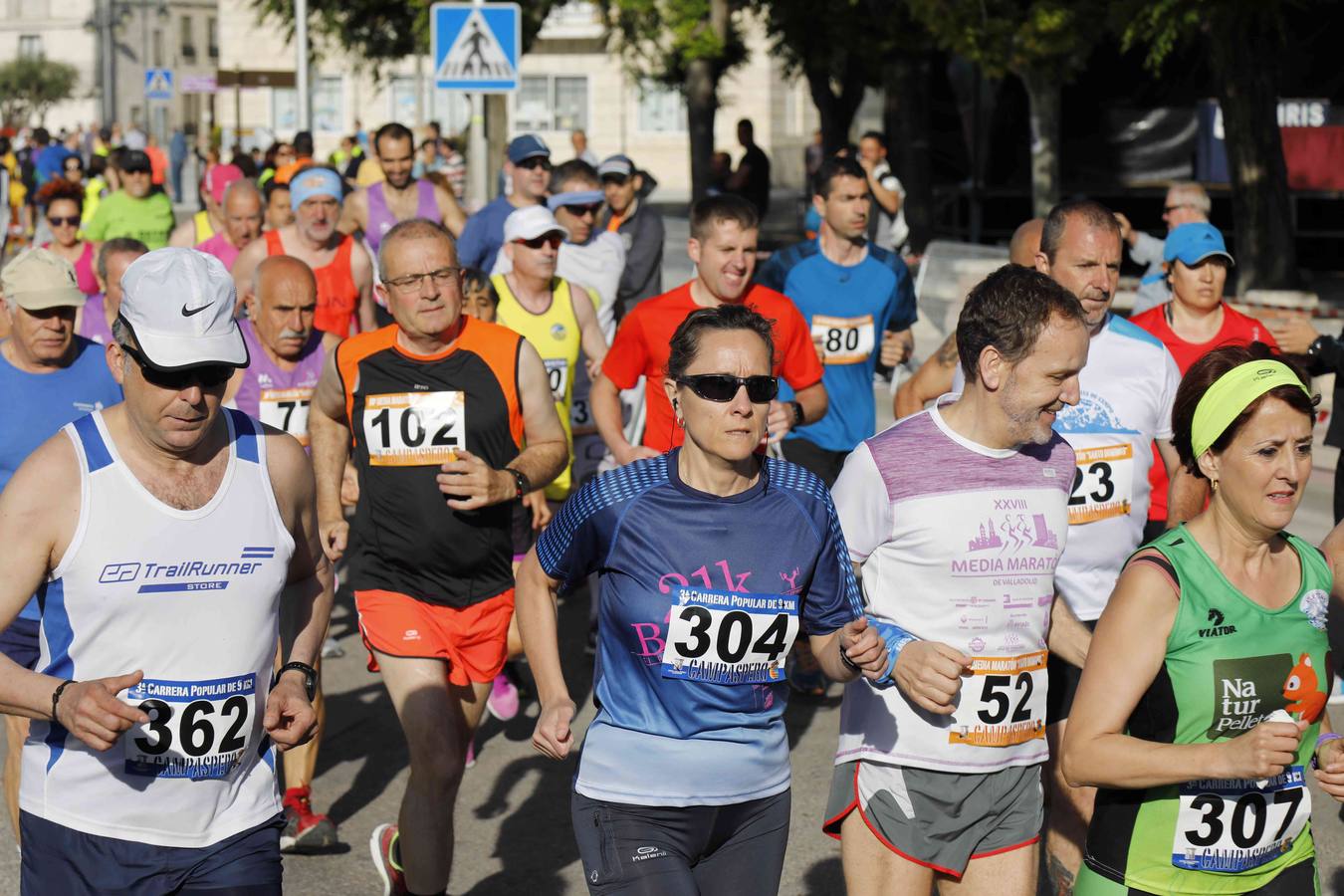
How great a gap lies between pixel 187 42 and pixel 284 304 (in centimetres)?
9430

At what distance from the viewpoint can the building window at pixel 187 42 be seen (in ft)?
312

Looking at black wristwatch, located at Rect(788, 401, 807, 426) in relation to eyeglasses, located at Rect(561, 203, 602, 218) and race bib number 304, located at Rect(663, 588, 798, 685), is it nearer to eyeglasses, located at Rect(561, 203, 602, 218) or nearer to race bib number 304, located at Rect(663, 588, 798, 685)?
race bib number 304, located at Rect(663, 588, 798, 685)

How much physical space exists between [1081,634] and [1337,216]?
1964 cm

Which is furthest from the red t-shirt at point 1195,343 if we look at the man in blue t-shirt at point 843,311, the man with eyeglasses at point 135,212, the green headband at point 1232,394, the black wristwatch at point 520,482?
the man with eyeglasses at point 135,212

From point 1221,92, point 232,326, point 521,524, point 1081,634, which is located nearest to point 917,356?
point 1221,92

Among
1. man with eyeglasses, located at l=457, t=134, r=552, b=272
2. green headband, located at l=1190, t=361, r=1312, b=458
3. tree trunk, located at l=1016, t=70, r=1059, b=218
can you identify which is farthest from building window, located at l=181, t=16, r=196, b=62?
green headband, located at l=1190, t=361, r=1312, b=458

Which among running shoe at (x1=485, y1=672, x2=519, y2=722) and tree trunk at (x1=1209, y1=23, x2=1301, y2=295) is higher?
tree trunk at (x1=1209, y1=23, x2=1301, y2=295)

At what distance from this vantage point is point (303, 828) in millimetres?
6180

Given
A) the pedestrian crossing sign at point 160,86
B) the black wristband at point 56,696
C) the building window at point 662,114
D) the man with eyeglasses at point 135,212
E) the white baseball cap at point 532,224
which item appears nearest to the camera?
the black wristband at point 56,696

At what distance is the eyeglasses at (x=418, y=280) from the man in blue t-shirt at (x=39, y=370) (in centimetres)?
95

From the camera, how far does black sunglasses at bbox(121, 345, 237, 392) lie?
11.8 feet

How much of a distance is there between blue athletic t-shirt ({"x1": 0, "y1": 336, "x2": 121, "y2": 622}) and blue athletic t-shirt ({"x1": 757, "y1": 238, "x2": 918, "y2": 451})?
3070 millimetres

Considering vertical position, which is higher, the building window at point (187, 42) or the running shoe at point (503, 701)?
the building window at point (187, 42)

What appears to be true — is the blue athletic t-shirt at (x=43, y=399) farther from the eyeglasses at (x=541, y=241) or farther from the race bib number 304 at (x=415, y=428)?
the eyeglasses at (x=541, y=241)
